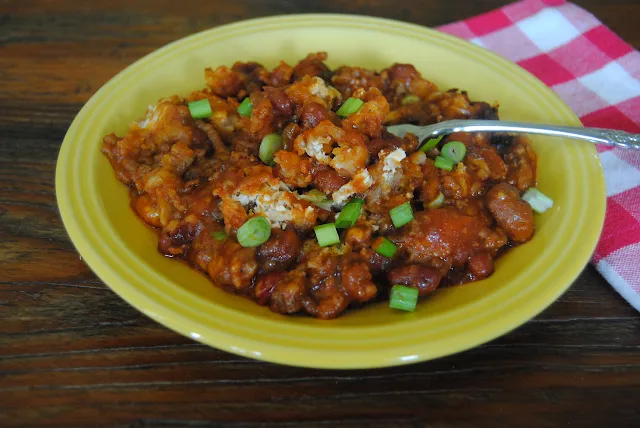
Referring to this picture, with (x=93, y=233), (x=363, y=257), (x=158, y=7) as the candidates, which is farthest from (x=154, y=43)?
(x=363, y=257)

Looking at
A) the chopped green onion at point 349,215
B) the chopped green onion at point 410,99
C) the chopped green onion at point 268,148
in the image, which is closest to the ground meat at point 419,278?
the chopped green onion at point 349,215

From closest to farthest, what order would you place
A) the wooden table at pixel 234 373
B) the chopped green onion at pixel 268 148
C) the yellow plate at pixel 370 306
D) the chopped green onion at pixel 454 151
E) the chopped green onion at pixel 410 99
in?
the yellow plate at pixel 370 306 < the wooden table at pixel 234 373 < the chopped green onion at pixel 268 148 < the chopped green onion at pixel 454 151 < the chopped green onion at pixel 410 99

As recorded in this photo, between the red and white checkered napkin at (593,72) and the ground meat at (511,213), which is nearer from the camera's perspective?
the ground meat at (511,213)

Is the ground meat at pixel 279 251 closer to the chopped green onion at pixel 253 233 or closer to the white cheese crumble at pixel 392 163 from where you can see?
the chopped green onion at pixel 253 233

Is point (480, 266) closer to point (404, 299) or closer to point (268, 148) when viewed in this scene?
point (404, 299)

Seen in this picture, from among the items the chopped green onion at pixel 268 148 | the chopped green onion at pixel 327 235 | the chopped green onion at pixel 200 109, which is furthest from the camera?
the chopped green onion at pixel 200 109

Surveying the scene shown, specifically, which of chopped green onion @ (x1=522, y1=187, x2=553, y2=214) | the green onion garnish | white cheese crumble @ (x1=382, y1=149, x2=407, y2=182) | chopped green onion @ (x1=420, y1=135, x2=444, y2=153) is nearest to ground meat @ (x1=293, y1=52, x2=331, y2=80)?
chopped green onion @ (x1=420, y1=135, x2=444, y2=153)

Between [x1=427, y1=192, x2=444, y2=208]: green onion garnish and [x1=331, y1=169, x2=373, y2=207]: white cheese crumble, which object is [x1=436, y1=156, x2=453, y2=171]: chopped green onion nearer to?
[x1=427, y1=192, x2=444, y2=208]: green onion garnish
